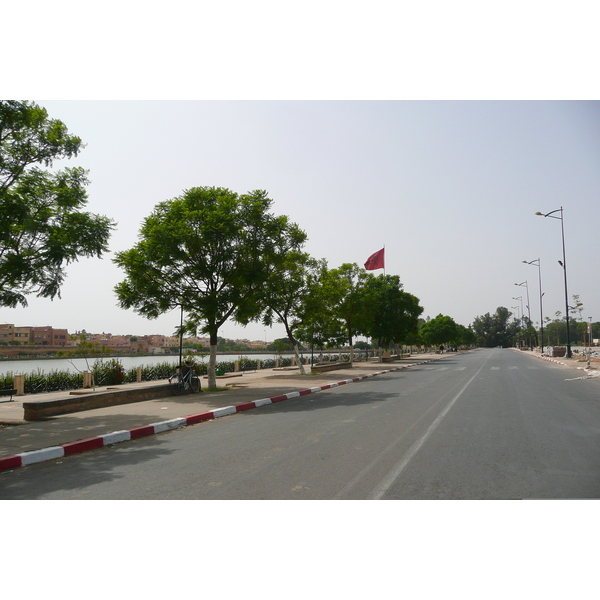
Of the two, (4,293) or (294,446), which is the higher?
(4,293)

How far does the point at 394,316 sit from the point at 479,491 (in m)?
42.2

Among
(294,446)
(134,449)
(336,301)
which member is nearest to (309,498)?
(294,446)

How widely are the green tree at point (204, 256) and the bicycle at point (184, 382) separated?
4.80 ft

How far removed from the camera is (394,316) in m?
46.4

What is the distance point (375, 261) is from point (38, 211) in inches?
1224

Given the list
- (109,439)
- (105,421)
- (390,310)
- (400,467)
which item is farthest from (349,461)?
(390,310)

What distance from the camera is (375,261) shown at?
3938cm

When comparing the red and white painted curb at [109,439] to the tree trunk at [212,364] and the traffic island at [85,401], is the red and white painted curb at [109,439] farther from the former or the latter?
the tree trunk at [212,364]

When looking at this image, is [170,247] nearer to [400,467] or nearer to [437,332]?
[400,467]

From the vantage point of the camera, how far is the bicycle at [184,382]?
53.5ft

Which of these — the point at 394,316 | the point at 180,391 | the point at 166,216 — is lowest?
the point at 180,391

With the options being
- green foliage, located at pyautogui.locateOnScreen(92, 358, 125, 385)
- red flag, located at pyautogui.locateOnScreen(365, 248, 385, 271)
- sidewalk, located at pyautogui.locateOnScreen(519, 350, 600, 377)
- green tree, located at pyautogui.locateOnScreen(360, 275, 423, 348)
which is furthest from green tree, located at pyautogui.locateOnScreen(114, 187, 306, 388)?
green tree, located at pyautogui.locateOnScreen(360, 275, 423, 348)

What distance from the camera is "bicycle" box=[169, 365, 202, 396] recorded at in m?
16.3

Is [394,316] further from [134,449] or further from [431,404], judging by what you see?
[134,449]
